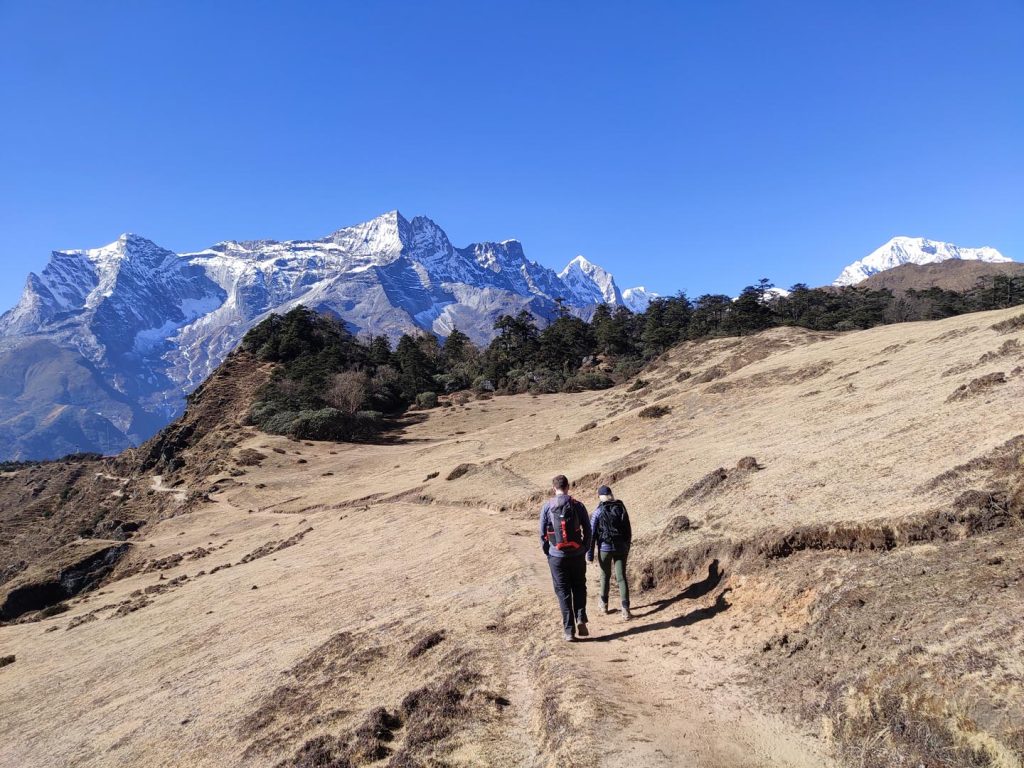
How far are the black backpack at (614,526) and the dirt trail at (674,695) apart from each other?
3.88 ft

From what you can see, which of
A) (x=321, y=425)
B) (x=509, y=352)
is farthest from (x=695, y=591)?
(x=509, y=352)

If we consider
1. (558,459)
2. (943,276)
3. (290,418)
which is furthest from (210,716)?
(943,276)

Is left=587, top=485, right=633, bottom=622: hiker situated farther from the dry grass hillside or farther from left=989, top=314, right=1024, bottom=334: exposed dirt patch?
left=989, top=314, right=1024, bottom=334: exposed dirt patch

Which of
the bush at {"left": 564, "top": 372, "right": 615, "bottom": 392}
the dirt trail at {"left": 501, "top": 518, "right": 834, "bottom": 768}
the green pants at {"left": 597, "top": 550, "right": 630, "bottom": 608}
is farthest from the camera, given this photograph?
the bush at {"left": 564, "top": 372, "right": 615, "bottom": 392}

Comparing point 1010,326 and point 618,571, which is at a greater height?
point 1010,326

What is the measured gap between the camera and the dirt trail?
5.05 meters

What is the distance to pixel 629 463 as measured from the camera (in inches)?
749

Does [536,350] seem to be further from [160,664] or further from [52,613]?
[160,664]

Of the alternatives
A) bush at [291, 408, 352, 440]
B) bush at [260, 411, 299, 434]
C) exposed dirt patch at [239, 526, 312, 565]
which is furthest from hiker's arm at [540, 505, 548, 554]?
bush at [260, 411, 299, 434]

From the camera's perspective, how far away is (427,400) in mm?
63469

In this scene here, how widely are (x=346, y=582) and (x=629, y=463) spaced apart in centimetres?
955

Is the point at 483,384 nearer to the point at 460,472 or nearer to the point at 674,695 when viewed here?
the point at 460,472

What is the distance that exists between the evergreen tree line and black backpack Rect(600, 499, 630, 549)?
42876mm

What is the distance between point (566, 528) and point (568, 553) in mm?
325
